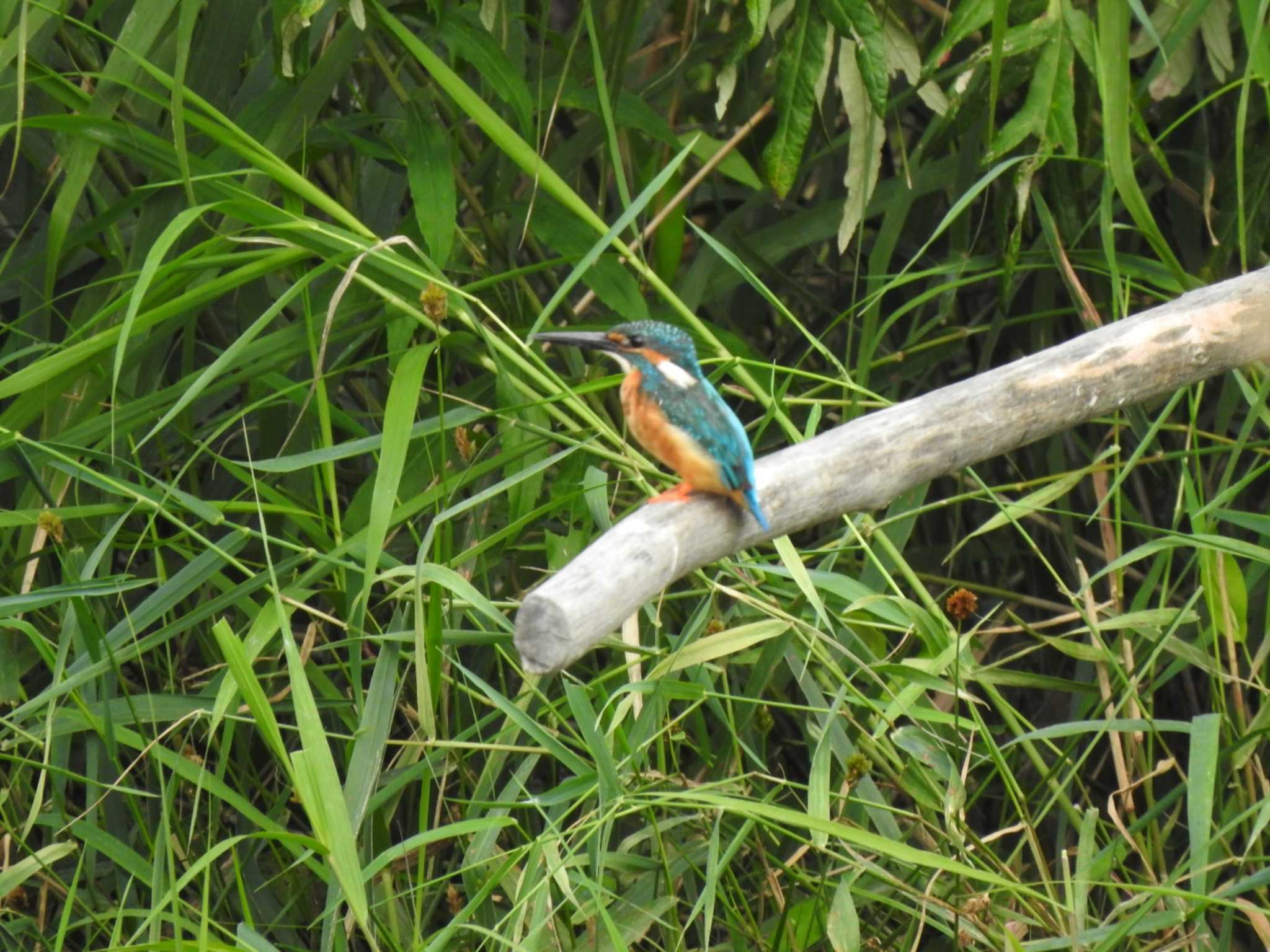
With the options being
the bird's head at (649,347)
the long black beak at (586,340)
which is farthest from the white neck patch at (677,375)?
the long black beak at (586,340)

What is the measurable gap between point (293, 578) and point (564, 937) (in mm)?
639

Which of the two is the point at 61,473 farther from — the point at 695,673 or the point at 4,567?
the point at 695,673

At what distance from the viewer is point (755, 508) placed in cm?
145

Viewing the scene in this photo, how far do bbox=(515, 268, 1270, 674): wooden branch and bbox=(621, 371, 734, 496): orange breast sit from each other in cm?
4

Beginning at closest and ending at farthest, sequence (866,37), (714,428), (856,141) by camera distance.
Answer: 1. (714,428)
2. (866,37)
3. (856,141)

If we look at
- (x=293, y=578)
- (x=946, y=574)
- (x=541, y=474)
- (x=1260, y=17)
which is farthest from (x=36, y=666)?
(x=1260, y=17)

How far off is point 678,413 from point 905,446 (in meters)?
0.27

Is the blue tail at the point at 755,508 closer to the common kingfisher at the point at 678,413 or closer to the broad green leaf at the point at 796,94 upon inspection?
the common kingfisher at the point at 678,413

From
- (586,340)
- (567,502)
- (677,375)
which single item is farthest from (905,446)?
(567,502)

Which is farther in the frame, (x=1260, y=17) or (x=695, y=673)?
(x=695, y=673)

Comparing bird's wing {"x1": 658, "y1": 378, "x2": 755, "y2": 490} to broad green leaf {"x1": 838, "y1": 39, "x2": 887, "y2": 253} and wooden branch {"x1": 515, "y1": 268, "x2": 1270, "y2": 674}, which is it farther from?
broad green leaf {"x1": 838, "y1": 39, "x2": 887, "y2": 253}

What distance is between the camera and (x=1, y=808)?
2.08 metres

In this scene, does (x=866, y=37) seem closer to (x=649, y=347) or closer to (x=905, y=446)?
(x=649, y=347)

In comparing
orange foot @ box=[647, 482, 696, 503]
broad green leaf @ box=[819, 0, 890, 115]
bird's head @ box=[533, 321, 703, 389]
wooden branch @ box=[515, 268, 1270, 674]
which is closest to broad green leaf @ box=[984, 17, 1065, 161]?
broad green leaf @ box=[819, 0, 890, 115]
